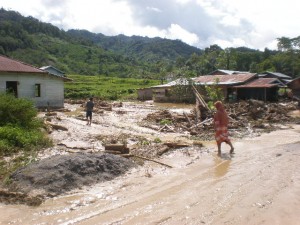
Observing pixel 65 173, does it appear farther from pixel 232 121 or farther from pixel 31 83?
pixel 31 83

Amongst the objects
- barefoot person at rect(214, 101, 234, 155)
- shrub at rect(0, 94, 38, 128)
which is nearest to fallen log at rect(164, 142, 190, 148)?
barefoot person at rect(214, 101, 234, 155)

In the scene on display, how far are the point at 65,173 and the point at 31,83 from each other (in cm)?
2026

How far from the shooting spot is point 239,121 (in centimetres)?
1966

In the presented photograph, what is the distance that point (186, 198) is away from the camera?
6695 millimetres

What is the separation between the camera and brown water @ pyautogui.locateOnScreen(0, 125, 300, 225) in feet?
18.7

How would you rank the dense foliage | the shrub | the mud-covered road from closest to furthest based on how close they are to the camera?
1. the mud-covered road
2. the dense foliage
3. the shrub

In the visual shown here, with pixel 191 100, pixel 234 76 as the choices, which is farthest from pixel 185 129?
pixel 234 76

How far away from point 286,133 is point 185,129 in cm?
505

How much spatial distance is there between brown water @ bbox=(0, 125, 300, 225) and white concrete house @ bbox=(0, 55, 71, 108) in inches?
720

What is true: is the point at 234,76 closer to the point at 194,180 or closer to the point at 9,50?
the point at 194,180

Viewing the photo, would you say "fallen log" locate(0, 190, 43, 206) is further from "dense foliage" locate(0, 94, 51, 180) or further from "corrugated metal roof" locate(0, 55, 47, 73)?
"corrugated metal roof" locate(0, 55, 47, 73)

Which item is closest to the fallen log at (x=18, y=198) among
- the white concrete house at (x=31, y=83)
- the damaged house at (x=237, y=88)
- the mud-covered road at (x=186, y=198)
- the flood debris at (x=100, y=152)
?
the flood debris at (x=100, y=152)

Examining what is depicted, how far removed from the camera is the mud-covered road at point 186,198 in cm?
571

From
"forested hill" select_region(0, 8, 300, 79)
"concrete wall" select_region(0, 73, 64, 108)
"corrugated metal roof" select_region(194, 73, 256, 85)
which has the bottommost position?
"concrete wall" select_region(0, 73, 64, 108)
